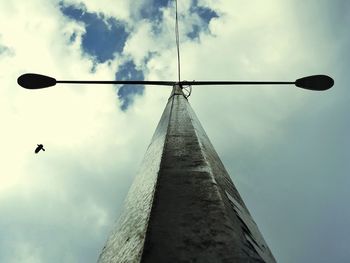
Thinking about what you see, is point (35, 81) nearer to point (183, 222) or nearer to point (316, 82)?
point (316, 82)

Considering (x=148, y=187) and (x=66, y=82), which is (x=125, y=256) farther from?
(x=66, y=82)

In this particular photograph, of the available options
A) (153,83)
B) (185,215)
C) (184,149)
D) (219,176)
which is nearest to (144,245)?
(185,215)

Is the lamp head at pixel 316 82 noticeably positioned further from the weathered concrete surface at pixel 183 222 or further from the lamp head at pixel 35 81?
the weathered concrete surface at pixel 183 222

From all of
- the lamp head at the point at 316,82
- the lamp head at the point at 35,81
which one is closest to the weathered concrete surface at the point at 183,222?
the lamp head at the point at 35,81

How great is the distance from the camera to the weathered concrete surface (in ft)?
4.67

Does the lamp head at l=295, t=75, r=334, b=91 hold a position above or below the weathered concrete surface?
above

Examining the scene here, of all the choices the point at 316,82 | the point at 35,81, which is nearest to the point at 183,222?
the point at 35,81

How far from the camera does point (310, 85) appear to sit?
650 centimetres

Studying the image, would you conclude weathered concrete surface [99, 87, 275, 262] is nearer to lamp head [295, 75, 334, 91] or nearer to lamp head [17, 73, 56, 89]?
lamp head [17, 73, 56, 89]

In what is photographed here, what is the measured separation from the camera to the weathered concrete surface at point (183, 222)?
1423 mm

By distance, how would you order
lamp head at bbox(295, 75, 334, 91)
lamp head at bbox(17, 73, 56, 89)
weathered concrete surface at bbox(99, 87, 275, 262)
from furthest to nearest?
lamp head at bbox(295, 75, 334, 91)
lamp head at bbox(17, 73, 56, 89)
weathered concrete surface at bbox(99, 87, 275, 262)

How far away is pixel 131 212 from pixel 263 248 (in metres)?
0.63

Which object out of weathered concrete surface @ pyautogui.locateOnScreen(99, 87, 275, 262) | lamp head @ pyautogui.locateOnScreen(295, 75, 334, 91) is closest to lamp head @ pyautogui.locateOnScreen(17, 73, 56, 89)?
lamp head @ pyautogui.locateOnScreen(295, 75, 334, 91)

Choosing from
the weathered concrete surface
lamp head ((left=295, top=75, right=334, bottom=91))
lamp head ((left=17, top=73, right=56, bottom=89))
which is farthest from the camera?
lamp head ((left=295, top=75, right=334, bottom=91))
